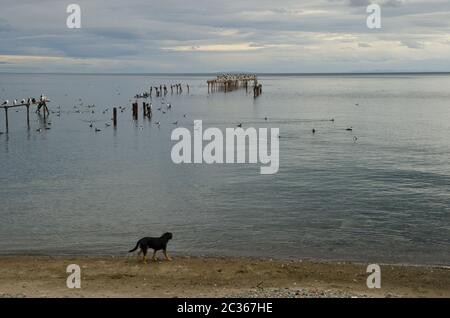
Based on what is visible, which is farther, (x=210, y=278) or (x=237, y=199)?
(x=237, y=199)

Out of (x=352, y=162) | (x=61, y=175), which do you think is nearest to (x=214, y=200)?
(x=61, y=175)

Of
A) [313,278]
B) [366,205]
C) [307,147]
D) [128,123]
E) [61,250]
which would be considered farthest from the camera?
[128,123]

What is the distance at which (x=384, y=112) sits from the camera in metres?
93.4

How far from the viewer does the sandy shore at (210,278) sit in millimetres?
15852

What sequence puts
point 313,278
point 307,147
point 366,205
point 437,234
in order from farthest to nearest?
1. point 307,147
2. point 366,205
3. point 437,234
4. point 313,278

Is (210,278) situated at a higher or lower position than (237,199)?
lower

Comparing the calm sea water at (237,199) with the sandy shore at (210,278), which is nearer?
the sandy shore at (210,278)

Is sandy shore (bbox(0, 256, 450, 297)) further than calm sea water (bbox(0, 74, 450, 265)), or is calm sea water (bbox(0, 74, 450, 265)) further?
calm sea water (bbox(0, 74, 450, 265))

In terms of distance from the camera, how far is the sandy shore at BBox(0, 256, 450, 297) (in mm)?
15852

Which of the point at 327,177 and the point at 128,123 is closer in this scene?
the point at 327,177

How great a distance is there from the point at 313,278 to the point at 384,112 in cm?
7960

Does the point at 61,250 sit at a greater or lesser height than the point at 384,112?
lesser

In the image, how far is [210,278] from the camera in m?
17.9
